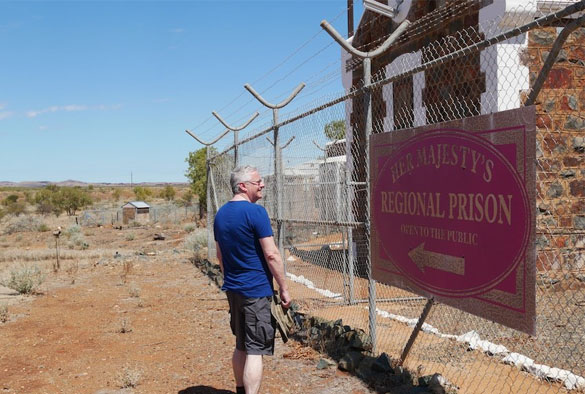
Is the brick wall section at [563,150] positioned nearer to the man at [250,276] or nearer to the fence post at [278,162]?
the fence post at [278,162]

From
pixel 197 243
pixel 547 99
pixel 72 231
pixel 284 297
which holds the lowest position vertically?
pixel 72 231

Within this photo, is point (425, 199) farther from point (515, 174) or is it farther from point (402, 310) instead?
point (402, 310)

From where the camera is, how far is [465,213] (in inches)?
160

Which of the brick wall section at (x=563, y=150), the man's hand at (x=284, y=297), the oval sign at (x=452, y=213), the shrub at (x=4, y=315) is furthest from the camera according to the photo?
the shrub at (x=4, y=315)

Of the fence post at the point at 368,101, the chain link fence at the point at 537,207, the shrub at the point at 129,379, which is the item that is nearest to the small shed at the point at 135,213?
the chain link fence at the point at 537,207

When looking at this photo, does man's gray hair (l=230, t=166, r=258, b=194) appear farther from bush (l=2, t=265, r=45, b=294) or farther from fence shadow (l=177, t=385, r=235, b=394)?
bush (l=2, t=265, r=45, b=294)

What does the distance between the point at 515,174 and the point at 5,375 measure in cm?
552

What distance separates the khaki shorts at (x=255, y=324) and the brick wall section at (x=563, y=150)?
4874mm

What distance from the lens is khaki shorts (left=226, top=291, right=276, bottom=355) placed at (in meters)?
4.38

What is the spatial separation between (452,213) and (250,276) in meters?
1.57

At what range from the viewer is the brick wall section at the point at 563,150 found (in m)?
7.98

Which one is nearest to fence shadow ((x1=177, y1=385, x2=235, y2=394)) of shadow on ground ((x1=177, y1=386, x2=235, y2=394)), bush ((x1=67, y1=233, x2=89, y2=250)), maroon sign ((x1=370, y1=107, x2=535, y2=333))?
shadow on ground ((x1=177, y1=386, x2=235, y2=394))

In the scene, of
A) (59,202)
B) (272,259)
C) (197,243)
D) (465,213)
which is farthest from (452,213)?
(59,202)

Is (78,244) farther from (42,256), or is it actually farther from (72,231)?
(72,231)
